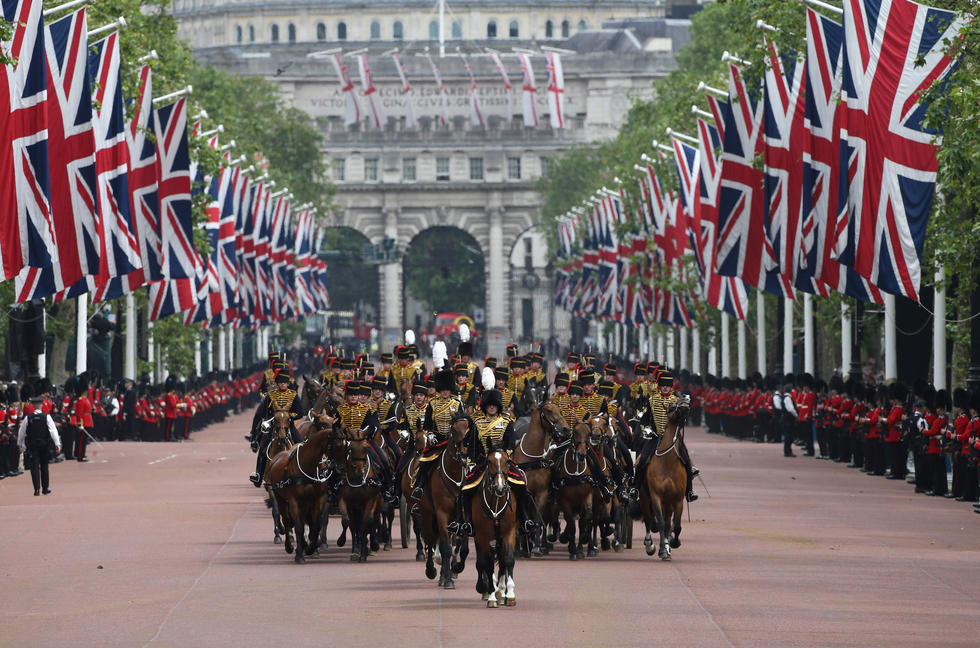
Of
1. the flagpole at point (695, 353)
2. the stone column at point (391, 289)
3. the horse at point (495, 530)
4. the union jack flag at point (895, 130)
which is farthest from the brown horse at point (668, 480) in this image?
the stone column at point (391, 289)

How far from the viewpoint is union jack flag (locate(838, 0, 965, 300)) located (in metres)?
33.8

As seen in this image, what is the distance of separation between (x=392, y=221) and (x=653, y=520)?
147096 mm

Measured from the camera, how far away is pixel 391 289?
573 ft

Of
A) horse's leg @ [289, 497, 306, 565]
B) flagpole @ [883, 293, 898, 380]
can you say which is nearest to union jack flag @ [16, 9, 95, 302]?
horse's leg @ [289, 497, 306, 565]

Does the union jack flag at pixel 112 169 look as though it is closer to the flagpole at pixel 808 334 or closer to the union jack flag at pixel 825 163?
the union jack flag at pixel 825 163

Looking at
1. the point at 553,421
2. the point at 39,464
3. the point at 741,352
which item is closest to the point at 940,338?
the point at 39,464

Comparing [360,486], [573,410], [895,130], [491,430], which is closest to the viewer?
[491,430]

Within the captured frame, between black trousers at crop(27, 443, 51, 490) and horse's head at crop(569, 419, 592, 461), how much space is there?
1496 cm

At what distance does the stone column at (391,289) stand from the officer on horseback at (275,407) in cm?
14006

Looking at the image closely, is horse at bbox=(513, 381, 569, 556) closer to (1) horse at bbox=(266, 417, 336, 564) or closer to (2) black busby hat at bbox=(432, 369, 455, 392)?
(2) black busby hat at bbox=(432, 369, 455, 392)

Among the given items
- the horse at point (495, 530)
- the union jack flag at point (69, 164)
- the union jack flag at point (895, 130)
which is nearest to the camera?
A: the horse at point (495, 530)

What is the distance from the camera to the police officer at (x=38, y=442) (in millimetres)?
39844

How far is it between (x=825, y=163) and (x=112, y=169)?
46.6 ft

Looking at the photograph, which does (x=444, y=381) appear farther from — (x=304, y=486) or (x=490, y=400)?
(x=304, y=486)
